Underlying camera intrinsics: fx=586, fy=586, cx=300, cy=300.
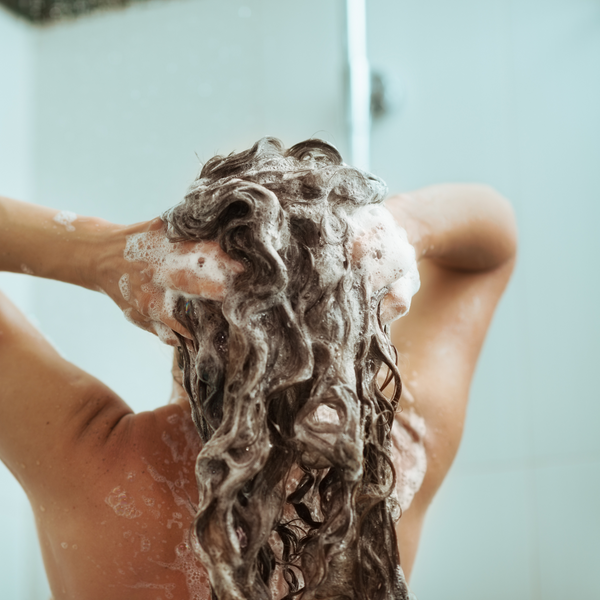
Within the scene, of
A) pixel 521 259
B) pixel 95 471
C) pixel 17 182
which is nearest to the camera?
pixel 95 471

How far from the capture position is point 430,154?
1376mm

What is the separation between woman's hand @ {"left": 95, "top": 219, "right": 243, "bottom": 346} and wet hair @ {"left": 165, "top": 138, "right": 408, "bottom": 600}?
13 millimetres

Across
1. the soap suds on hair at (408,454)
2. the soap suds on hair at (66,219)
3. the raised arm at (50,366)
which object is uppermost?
the soap suds on hair at (66,219)

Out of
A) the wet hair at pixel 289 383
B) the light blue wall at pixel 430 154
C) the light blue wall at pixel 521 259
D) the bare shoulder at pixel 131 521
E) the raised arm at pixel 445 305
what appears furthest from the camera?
the light blue wall at pixel 521 259

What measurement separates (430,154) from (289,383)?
102cm

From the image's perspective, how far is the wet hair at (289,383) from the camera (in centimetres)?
49

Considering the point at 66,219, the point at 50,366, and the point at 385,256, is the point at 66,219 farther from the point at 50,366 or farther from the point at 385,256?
the point at 385,256

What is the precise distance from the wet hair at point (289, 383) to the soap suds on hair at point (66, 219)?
227mm

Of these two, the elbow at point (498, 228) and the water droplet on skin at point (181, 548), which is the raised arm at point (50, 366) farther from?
the elbow at point (498, 228)

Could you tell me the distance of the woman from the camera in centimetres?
50

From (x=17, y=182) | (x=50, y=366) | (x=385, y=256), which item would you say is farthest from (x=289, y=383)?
(x=17, y=182)

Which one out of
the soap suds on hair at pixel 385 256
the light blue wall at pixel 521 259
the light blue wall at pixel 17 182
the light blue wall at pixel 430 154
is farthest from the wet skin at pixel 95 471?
the light blue wall at pixel 521 259

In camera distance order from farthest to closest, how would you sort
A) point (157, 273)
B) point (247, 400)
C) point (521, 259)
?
point (521, 259)
point (157, 273)
point (247, 400)

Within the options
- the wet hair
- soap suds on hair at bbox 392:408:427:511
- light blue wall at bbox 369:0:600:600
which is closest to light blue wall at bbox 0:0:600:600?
light blue wall at bbox 369:0:600:600
